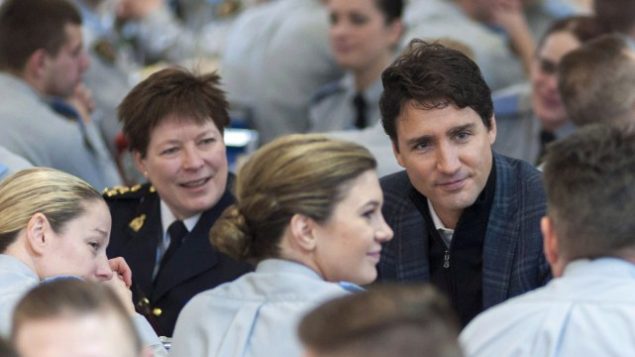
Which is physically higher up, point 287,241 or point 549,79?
point 287,241

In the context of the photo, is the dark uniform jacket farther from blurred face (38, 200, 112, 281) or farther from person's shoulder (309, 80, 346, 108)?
person's shoulder (309, 80, 346, 108)

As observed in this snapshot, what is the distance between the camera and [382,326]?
2.13 m

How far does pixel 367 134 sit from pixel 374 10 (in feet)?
5.37

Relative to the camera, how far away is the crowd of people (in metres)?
2.50

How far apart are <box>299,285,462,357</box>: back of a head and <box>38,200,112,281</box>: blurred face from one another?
1.37 metres

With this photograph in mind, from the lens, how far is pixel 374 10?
643 cm

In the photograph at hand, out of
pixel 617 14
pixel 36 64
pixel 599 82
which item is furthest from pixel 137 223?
pixel 617 14

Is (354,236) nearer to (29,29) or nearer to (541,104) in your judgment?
(29,29)

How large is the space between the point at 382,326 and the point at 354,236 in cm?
106

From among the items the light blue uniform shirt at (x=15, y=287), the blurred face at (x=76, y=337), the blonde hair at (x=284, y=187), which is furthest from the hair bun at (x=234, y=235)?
the blurred face at (x=76, y=337)

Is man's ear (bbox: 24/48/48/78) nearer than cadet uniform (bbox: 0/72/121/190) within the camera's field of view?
No

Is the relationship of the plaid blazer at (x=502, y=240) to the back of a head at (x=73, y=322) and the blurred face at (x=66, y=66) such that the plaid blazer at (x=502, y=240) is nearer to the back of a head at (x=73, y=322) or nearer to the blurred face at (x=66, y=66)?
the back of a head at (x=73, y=322)

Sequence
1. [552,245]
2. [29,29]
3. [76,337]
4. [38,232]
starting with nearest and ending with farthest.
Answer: [76,337]
[552,245]
[38,232]
[29,29]

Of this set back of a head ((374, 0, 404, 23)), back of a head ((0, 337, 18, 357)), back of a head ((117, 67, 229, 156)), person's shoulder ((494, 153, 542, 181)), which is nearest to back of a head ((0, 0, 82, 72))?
back of a head ((117, 67, 229, 156))
